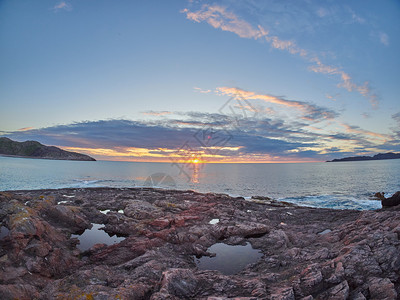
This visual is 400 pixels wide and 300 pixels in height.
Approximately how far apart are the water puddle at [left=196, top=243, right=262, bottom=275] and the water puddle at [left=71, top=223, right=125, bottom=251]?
310 inches

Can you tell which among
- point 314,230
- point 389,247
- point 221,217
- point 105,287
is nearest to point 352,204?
point 314,230

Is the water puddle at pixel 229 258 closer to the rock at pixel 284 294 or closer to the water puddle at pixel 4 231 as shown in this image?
the rock at pixel 284 294

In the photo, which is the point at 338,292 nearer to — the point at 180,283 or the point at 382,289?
the point at 382,289

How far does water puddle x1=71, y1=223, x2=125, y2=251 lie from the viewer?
55.4 ft

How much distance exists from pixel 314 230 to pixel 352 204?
2976 centimetres

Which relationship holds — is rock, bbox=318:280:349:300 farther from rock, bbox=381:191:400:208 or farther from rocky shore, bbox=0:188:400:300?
rock, bbox=381:191:400:208

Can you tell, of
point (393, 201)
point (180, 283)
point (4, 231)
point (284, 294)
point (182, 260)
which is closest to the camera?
point (284, 294)

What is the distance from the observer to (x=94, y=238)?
18.3 m

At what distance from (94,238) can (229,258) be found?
1168 cm

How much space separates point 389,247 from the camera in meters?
9.97

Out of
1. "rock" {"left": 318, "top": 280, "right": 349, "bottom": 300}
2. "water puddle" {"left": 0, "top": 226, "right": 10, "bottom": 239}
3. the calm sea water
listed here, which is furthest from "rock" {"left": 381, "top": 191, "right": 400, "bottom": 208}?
"water puddle" {"left": 0, "top": 226, "right": 10, "bottom": 239}

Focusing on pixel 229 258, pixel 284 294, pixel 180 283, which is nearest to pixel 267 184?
pixel 229 258

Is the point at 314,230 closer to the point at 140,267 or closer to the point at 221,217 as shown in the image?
the point at 221,217

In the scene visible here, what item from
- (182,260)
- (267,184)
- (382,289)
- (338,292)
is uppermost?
(382,289)
